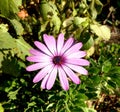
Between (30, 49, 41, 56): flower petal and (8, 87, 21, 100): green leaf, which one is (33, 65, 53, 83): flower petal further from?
(8, 87, 21, 100): green leaf

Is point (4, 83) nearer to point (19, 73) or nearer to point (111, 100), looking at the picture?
point (19, 73)

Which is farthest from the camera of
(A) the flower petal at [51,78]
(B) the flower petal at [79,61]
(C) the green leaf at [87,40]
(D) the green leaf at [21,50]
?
(C) the green leaf at [87,40]

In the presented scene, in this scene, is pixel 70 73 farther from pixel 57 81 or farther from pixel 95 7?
Answer: pixel 95 7

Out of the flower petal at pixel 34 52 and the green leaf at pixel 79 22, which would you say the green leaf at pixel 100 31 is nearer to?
the green leaf at pixel 79 22

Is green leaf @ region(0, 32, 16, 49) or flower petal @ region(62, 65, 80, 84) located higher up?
green leaf @ region(0, 32, 16, 49)

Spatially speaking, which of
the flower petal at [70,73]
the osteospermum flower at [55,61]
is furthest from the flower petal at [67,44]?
the flower petal at [70,73]

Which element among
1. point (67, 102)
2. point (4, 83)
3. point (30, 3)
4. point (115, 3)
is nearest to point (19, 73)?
point (4, 83)

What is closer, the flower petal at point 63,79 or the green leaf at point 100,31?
the flower petal at point 63,79

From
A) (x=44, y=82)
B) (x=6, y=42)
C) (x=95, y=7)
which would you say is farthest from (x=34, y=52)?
(x=95, y=7)

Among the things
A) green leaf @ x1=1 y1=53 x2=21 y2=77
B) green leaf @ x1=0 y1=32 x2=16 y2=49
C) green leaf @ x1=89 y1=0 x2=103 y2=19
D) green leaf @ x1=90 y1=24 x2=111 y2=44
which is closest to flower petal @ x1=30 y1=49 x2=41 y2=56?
green leaf @ x1=0 y1=32 x2=16 y2=49
